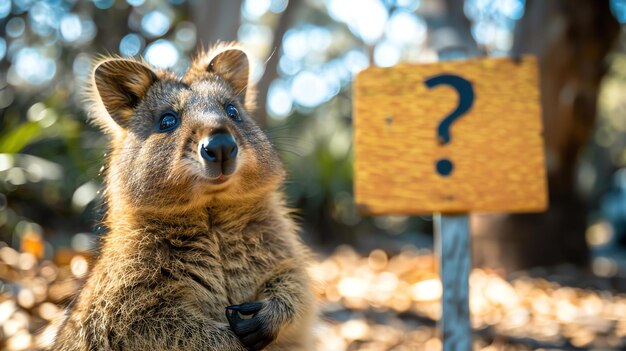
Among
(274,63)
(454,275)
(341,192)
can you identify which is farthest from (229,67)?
(341,192)

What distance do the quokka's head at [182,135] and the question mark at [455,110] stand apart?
1051 millimetres

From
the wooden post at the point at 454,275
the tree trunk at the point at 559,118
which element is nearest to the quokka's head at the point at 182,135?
the wooden post at the point at 454,275

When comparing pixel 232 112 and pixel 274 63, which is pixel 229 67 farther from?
pixel 274 63

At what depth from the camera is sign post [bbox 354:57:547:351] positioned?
342cm

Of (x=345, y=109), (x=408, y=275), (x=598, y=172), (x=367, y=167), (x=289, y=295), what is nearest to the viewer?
(x=289, y=295)

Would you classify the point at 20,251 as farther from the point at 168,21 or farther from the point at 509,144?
the point at 168,21

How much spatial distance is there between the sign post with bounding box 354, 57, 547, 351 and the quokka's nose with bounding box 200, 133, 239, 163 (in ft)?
3.68

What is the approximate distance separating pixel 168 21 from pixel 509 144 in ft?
30.3

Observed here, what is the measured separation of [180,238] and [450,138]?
1.68 metres

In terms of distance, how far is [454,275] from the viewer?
11.7 feet

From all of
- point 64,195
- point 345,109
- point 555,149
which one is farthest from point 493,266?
point 345,109

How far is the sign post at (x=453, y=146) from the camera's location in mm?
3422

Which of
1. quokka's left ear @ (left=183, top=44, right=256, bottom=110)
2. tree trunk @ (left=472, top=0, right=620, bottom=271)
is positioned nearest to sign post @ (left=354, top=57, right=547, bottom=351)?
quokka's left ear @ (left=183, top=44, right=256, bottom=110)

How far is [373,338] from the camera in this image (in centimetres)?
468
